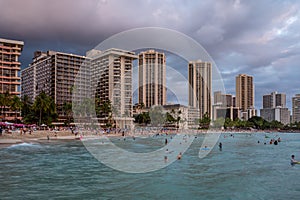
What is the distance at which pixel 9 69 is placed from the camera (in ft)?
328

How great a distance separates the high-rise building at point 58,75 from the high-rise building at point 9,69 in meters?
30.1

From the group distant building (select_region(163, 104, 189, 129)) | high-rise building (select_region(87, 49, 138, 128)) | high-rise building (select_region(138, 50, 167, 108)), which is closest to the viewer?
high-rise building (select_region(87, 49, 138, 128))

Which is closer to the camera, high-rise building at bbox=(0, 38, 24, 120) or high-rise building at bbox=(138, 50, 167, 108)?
high-rise building at bbox=(0, 38, 24, 120)

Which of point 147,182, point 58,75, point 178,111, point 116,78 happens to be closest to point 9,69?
point 58,75

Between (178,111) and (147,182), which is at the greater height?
(178,111)

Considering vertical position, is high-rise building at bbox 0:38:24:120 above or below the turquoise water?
above

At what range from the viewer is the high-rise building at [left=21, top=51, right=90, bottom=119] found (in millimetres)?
138250

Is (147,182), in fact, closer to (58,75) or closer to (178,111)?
(58,75)

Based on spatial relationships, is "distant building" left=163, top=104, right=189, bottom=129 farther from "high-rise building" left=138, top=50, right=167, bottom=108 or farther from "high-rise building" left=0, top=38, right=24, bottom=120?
"high-rise building" left=0, top=38, right=24, bottom=120

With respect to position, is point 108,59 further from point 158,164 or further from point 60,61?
point 158,164

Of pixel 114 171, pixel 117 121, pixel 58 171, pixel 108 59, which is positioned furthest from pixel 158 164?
pixel 108 59

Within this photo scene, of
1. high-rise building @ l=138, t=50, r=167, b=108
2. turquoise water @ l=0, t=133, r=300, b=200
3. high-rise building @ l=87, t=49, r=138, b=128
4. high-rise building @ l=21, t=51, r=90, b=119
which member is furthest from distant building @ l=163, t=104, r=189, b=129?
turquoise water @ l=0, t=133, r=300, b=200

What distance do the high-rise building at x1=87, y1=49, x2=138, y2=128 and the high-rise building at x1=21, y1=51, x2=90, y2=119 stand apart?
6329mm

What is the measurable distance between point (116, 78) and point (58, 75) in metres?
27.8
